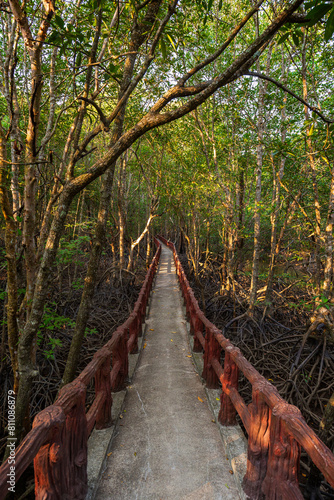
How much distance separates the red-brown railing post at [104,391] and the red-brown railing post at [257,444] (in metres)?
1.70

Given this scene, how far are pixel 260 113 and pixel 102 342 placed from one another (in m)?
7.16

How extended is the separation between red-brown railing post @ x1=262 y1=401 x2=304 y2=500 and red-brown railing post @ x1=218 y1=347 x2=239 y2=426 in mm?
1086

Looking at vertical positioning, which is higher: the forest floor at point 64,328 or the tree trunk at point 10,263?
the tree trunk at point 10,263

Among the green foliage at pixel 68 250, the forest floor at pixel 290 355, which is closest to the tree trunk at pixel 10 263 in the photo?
the green foliage at pixel 68 250

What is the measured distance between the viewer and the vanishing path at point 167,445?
2.56 m

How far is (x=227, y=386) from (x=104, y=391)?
148 cm

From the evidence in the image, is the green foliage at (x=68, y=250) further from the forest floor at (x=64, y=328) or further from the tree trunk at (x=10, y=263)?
the tree trunk at (x=10, y=263)

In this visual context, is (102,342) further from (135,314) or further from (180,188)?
(180,188)

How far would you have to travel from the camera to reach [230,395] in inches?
124

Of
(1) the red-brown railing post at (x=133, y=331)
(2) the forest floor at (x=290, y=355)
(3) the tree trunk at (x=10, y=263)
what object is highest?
(3) the tree trunk at (x=10, y=263)

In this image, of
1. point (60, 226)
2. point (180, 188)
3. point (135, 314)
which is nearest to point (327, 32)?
point (60, 226)

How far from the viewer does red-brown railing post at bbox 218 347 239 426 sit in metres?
3.20

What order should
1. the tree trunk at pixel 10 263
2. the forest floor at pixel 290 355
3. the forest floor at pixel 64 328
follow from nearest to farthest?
1. the tree trunk at pixel 10 263
2. the forest floor at pixel 290 355
3. the forest floor at pixel 64 328

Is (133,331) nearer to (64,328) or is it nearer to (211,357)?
(211,357)
